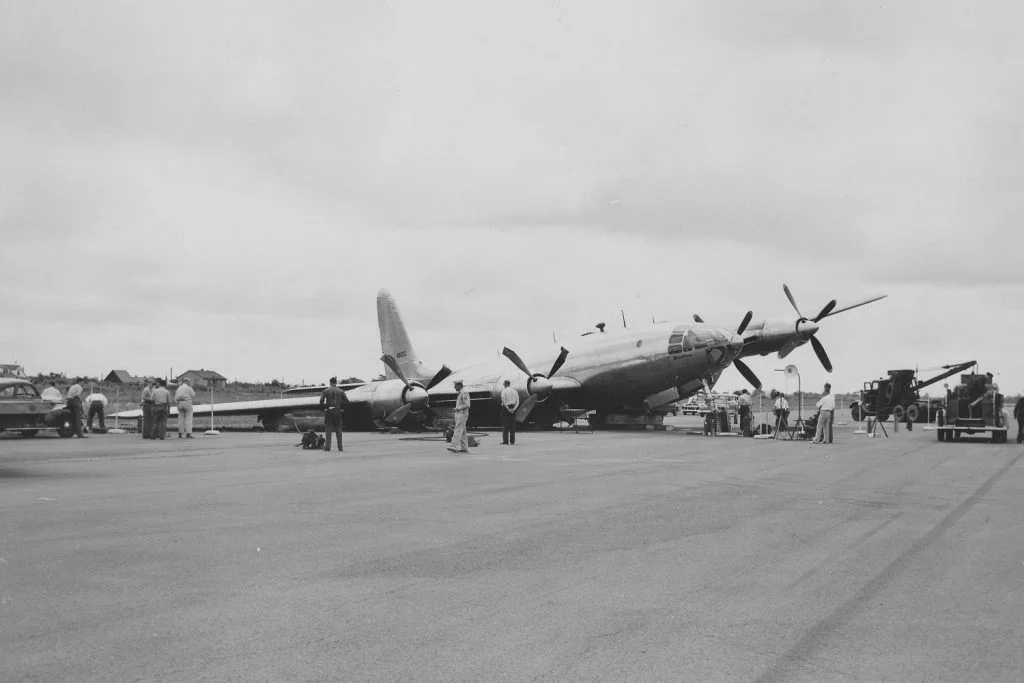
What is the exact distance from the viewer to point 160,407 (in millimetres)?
27188

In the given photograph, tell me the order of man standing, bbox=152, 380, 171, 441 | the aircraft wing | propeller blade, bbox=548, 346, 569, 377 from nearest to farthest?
man standing, bbox=152, 380, 171, 441, propeller blade, bbox=548, 346, 569, 377, the aircraft wing

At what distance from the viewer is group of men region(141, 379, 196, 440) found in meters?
27.1

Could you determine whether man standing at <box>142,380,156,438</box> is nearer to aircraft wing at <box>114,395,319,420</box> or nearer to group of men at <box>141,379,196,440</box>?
group of men at <box>141,379,196,440</box>

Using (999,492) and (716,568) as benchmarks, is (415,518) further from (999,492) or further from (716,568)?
(999,492)

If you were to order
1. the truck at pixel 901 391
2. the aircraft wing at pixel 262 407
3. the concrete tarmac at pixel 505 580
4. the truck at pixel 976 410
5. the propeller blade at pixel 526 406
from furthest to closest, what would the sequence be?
the truck at pixel 901 391 → the aircraft wing at pixel 262 407 → the propeller blade at pixel 526 406 → the truck at pixel 976 410 → the concrete tarmac at pixel 505 580

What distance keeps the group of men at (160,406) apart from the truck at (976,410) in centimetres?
2499

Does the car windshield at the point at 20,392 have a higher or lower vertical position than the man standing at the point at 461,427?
higher

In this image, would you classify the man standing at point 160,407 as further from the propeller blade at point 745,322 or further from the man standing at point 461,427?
the propeller blade at point 745,322

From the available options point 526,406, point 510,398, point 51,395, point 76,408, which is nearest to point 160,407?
point 76,408

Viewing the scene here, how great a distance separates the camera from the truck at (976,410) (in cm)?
2847

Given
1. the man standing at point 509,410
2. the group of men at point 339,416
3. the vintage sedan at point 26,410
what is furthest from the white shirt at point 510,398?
the vintage sedan at point 26,410

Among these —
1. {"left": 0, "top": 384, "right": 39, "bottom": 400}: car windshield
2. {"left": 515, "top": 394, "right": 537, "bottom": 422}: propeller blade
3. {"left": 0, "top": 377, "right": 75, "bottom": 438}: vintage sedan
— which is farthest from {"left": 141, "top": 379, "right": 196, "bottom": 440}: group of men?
{"left": 515, "top": 394, "right": 537, "bottom": 422}: propeller blade

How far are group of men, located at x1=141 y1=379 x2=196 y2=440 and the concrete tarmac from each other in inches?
518

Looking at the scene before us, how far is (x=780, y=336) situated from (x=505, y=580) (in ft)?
97.5
